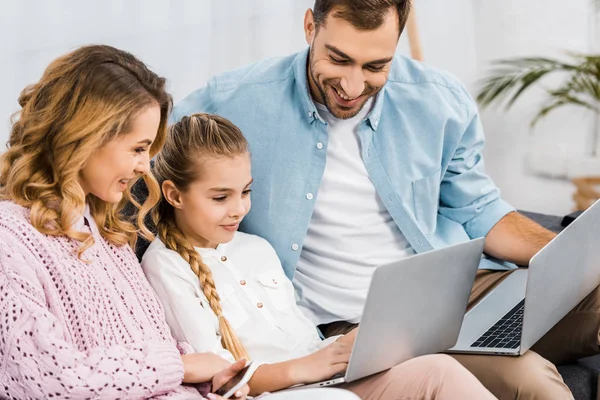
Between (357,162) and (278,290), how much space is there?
1.18 ft

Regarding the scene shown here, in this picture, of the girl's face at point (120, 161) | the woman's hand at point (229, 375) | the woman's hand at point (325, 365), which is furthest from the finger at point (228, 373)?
the girl's face at point (120, 161)

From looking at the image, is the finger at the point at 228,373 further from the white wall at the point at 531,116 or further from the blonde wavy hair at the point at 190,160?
the white wall at the point at 531,116

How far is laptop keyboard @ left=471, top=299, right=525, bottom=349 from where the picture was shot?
1625 mm

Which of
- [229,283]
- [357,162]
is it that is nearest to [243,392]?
[229,283]

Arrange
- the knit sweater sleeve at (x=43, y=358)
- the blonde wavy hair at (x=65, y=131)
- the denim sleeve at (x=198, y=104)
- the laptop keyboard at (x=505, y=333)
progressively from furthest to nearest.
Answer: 1. the denim sleeve at (x=198, y=104)
2. the laptop keyboard at (x=505, y=333)
3. the blonde wavy hair at (x=65, y=131)
4. the knit sweater sleeve at (x=43, y=358)

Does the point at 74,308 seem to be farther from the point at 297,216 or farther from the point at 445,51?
the point at 445,51

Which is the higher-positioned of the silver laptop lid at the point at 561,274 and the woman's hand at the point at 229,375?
the silver laptop lid at the point at 561,274

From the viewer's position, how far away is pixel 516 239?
1887 mm

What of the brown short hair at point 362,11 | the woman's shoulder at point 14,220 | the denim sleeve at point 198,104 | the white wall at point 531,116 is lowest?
the white wall at point 531,116

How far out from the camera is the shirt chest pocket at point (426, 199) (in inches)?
74.6

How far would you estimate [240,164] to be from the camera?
5.30 feet

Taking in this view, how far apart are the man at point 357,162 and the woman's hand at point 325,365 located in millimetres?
337

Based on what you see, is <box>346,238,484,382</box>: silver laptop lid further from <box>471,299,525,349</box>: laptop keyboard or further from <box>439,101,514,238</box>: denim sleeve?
<box>439,101,514,238</box>: denim sleeve

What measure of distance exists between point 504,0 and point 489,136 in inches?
23.9
